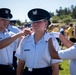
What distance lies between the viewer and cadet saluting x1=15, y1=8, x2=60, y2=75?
11.5 feet

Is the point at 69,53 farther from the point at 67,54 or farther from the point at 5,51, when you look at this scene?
the point at 5,51

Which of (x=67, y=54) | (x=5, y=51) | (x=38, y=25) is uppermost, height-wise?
(x=38, y=25)

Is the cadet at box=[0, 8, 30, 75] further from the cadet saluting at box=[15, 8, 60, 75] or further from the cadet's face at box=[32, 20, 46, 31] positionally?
the cadet's face at box=[32, 20, 46, 31]

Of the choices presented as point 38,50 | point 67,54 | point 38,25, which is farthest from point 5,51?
point 67,54

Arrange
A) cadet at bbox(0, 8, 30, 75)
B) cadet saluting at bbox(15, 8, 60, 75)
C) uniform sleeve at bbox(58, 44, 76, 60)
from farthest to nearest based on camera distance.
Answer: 1. cadet at bbox(0, 8, 30, 75)
2. cadet saluting at bbox(15, 8, 60, 75)
3. uniform sleeve at bbox(58, 44, 76, 60)

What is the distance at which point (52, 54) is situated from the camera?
338cm

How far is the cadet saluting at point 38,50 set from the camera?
3512mm

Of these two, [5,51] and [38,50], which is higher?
[38,50]

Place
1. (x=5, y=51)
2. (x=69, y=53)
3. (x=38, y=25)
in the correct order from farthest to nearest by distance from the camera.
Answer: (x=5, y=51)
(x=38, y=25)
(x=69, y=53)

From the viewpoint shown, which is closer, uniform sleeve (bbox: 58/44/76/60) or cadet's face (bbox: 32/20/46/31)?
uniform sleeve (bbox: 58/44/76/60)

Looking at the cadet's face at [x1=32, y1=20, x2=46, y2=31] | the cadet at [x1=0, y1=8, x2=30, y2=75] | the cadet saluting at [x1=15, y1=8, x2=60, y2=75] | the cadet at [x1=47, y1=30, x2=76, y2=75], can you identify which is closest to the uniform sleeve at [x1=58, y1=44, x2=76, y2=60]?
the cadet at [x1=47, y1=30, x2=76, y2=75]

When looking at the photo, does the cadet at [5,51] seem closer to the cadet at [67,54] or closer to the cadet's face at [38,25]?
the cadet's face at [38,25]

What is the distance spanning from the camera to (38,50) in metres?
3.56

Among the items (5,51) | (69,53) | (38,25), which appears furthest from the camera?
(5,51)
